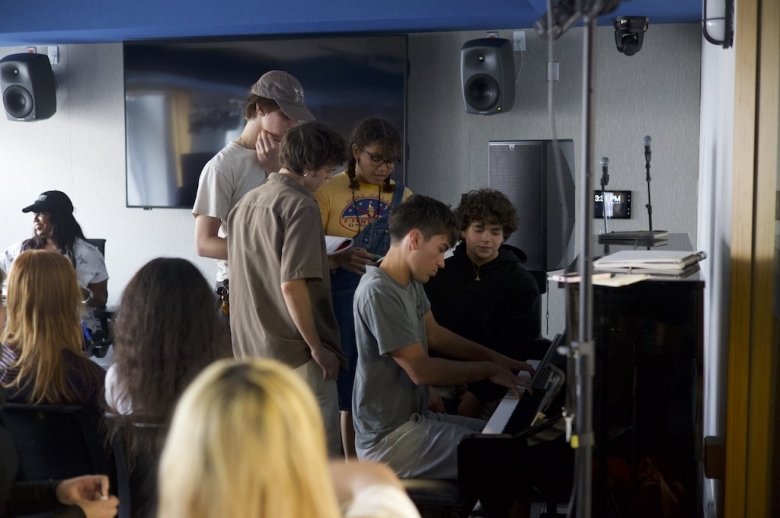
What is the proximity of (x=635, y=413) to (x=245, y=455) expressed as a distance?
4.85 ft

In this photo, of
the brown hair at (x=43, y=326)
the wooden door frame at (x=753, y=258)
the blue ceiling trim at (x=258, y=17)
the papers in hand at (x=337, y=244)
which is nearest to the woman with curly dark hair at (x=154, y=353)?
the brown hair at (x=43, y=326)

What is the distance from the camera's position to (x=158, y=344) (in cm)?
190

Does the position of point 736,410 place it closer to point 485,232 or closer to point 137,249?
point 485,232

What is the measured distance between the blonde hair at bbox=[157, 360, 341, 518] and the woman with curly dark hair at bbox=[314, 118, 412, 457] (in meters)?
2.17

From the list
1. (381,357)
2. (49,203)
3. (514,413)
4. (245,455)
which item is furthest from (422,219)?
(49,203)

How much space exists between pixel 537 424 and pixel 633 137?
11.1 feet

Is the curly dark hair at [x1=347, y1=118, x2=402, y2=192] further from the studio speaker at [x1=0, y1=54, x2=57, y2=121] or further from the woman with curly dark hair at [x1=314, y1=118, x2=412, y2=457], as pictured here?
the studio speaker at [x1=0, y1=54, x2=57, y2=121]

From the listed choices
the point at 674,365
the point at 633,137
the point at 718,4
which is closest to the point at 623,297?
the point at 674,365

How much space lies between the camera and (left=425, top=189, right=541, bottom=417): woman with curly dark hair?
3.10 meters

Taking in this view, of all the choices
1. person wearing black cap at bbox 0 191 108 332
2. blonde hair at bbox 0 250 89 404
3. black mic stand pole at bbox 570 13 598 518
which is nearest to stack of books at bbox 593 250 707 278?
black mic stand pole at bbox 570 13 598 518

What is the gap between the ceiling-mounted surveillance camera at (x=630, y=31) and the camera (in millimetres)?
4677

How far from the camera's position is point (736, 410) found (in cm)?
210

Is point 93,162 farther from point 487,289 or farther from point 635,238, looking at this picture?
point 635,238

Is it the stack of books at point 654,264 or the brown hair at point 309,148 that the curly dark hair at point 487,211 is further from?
the stack of books at point 654,264
